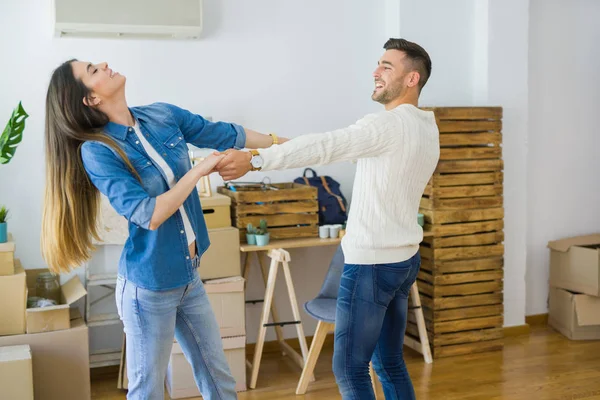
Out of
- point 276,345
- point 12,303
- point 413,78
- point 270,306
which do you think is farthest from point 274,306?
point 413,78

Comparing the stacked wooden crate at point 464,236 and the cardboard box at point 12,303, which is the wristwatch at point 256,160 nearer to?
the cardboard box at point 12,303

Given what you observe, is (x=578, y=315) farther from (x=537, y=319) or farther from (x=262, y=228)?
(x=262, y=228)

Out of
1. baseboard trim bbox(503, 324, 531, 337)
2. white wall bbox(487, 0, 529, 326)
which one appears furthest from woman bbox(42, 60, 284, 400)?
baseboard trim bbox(503, 324, 531, 337)

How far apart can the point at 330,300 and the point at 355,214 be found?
1380mm

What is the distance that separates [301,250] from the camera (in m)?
4.54

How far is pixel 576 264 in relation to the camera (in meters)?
4.73

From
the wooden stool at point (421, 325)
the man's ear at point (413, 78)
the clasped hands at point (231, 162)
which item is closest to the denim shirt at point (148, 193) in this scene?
the clasped hands at point (231, 162)

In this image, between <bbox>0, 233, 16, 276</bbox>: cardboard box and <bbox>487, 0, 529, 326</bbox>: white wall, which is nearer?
<bbox>0, 233, 16, 276</bbox>: cardboard box

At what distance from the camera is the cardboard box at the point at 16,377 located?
3.12 m

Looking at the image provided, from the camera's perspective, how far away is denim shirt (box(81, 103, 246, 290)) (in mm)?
2105

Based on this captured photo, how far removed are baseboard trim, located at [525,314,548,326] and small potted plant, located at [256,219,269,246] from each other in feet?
7.16

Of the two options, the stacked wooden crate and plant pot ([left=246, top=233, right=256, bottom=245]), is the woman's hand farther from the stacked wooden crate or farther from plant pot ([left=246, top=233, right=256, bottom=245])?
the stacked wooden crate

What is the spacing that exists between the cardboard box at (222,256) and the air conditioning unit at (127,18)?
113 cm

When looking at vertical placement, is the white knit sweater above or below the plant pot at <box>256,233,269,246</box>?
above
